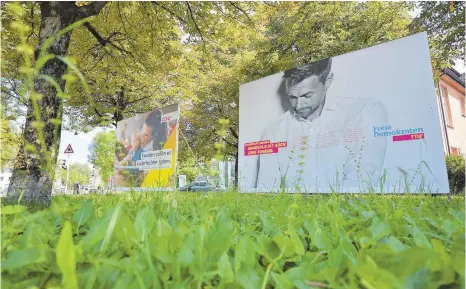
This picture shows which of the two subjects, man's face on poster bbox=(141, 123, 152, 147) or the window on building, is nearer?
man's face on poster bbox=(141, 123, 152, 147)

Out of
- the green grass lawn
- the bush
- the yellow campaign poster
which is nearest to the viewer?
the green grass lawn

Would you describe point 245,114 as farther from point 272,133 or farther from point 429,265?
point 429,265

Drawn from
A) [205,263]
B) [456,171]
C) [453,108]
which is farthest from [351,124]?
[453,108]

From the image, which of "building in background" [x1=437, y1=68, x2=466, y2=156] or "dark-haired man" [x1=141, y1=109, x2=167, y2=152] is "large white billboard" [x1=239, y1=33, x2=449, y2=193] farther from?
"building in background" [x1=437, y1=68, x2=466, y2=156]

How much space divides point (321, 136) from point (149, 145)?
11.2 feet

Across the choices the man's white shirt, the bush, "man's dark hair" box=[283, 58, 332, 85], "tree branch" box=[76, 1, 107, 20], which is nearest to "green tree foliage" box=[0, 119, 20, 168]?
"tree branch" box=[76, 1, 107, 20]

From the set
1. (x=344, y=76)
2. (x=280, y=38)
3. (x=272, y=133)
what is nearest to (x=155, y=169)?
(x=272, y=133)

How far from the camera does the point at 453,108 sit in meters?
16.9

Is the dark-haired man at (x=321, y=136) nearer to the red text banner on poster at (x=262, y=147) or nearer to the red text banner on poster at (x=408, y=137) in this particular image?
the red text banner on poster at (x=262, y=147)

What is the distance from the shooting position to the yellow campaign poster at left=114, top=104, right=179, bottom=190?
4.82 meters

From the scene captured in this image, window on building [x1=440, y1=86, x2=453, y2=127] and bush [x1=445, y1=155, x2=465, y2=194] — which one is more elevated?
window on building [x1=440, y1=86, x2=453, y2=127]

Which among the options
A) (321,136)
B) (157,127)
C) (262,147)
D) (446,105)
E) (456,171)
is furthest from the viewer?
(446,105)

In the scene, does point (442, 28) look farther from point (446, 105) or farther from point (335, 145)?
point (446, 105)

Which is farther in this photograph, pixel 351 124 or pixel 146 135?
pixel 146 135
